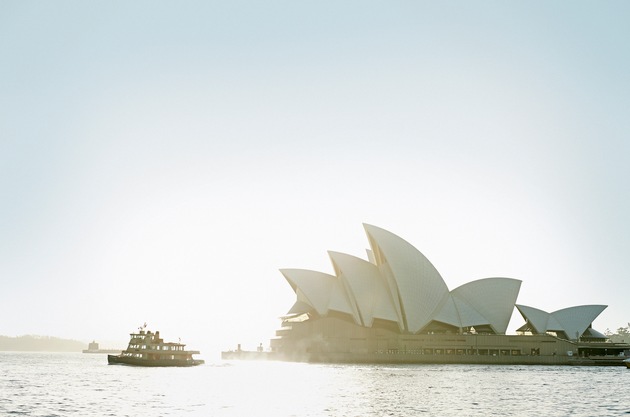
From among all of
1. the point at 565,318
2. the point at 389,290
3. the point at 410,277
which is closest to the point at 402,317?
the point at 389,290

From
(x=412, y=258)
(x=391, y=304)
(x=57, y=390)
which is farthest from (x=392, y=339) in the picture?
(x=57, y=390)

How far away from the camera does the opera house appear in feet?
411

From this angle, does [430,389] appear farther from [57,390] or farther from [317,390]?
[57,390]

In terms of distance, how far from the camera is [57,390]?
208ft

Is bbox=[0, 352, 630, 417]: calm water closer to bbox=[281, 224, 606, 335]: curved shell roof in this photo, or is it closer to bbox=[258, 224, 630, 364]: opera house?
bbox=[281, 224, 606, 335]: curved shell roof

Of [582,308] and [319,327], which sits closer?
[319,327]

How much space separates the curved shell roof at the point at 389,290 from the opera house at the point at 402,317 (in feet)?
0.60

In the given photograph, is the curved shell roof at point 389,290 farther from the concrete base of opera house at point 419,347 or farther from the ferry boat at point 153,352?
the ferry boat at point 153,352

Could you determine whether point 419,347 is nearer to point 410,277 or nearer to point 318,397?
point 410,277

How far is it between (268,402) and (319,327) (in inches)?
2962

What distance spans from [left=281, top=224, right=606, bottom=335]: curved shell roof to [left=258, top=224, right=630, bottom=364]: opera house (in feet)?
0.60

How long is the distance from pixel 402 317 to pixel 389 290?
19.7ft

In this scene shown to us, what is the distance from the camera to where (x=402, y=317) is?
12850 centimetres

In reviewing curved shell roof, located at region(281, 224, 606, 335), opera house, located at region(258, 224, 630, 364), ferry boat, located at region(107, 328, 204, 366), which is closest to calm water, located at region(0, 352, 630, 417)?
ferry boat, located at region(107, 328, 204, 366)
